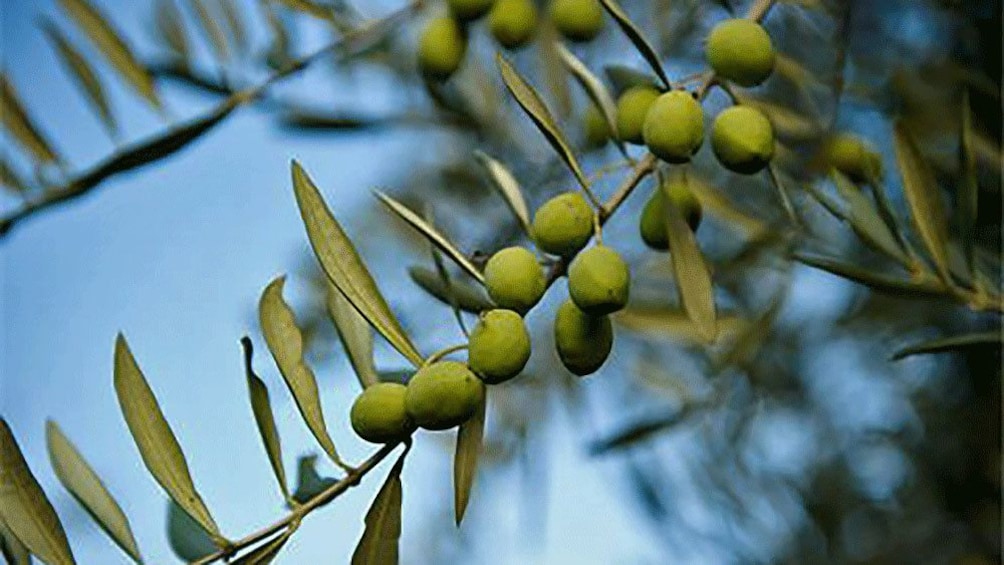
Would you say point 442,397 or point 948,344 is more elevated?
point 442,397

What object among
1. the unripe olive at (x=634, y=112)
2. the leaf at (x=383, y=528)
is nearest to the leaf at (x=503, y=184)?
the unripe olive at (x=634, y=112)

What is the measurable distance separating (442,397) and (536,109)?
101 millimetres

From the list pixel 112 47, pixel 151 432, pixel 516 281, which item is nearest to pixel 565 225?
pixel 516 281

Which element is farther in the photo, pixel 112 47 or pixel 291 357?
pixel 112 47

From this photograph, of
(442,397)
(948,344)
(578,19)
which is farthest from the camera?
(578,19)

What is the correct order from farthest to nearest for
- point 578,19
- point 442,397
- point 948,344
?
point 578,19, point 948,344, point 442,397

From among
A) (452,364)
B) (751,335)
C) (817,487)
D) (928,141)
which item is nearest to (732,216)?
(751,335)

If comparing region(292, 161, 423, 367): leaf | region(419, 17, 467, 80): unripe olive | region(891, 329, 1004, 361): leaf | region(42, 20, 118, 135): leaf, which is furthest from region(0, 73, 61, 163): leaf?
region(891, 329, 1004, 361): leaf

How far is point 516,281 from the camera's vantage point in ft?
1.53

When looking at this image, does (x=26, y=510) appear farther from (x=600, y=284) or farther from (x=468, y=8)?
(x=468, y=8)

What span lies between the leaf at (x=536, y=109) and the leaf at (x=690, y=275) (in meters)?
0.03

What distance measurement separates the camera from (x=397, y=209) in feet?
1.56

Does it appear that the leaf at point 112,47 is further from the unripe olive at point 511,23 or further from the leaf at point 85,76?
the unripe olive at point 511,23

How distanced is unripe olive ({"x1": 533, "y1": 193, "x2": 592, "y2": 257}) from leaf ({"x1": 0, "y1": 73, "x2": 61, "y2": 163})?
0.31 m
